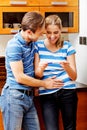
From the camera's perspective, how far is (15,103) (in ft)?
6.34

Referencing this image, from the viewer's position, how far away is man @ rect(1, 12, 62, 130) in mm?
1886

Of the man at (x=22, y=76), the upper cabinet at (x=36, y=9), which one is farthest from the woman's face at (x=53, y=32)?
the upper cabinet at (x=36, y=9)

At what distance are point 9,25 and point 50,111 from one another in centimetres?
121

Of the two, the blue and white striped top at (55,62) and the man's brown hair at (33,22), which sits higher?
the man's brown hair at (33,22)

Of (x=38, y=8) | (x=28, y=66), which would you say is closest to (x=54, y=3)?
(x=38, y=8)

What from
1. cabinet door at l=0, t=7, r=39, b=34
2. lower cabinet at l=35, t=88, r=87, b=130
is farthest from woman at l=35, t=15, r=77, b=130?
cabinet door at l=0, t=7, r=39, b=34

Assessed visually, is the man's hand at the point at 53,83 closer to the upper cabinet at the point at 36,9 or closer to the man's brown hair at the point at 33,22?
the man's brown hair at the point at 33,22

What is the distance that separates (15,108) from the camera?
193 centimetres

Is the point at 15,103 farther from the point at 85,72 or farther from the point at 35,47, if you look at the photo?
the point at 85,72

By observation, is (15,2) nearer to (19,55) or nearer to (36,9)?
(36,9)

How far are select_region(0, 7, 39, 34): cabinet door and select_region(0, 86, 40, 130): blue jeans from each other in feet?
3.73

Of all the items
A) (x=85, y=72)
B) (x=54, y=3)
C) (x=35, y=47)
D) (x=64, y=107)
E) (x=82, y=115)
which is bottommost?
(x=82, y=115)

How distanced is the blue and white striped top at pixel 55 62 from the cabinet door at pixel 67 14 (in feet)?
3.22

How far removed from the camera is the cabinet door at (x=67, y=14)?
3.04 metres
